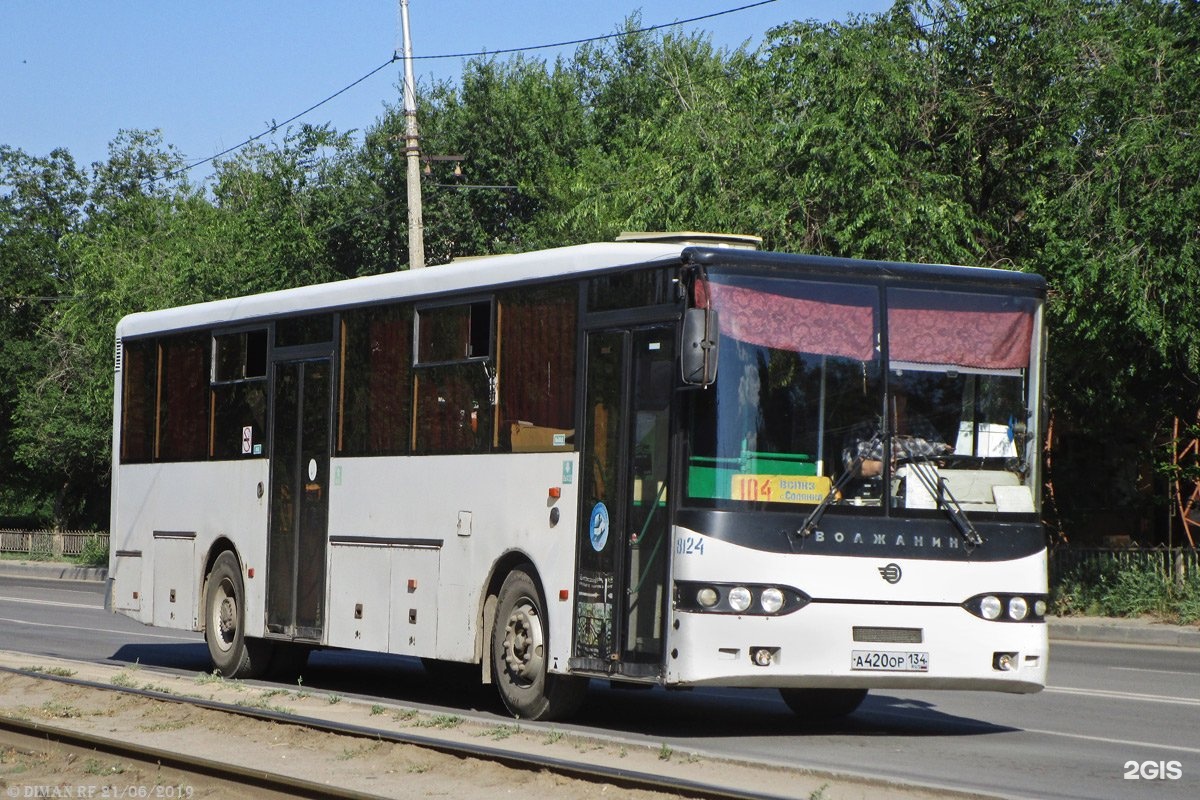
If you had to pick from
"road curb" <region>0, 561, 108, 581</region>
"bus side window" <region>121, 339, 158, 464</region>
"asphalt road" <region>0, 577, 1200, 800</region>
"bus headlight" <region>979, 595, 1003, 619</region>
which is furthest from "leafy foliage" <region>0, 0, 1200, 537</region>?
"road curb" <region>0, 561, 108, 581</region>

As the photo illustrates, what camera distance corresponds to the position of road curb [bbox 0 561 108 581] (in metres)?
46.4

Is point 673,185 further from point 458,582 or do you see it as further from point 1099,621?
point 458,582

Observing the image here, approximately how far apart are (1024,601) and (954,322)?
185 centimetres

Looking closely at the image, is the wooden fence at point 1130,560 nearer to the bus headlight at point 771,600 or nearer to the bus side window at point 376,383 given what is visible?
the bus side window at point 376,383

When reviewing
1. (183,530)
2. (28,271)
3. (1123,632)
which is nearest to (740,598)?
(183,530)

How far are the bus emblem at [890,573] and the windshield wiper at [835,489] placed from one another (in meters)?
0.54

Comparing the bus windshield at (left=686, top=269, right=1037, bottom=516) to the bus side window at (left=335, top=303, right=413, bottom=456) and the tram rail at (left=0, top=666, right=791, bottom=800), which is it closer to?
the tram rail at (left=0, top=666, right=791, bottom=800)

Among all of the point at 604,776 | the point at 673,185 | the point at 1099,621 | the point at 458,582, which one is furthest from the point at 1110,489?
the point at 604,776

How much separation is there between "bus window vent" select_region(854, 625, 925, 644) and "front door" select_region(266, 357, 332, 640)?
5.64m

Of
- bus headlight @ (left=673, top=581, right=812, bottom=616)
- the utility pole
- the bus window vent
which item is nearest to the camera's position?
bus headlight @ (left=673, top=581, right=812, bottom=616)

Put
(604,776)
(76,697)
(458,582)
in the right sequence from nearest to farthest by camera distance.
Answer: (604,776) < (458,582) < (76,697)

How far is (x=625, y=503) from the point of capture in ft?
36.8

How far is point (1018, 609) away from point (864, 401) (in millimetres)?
1706

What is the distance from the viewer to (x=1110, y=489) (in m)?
32.9
